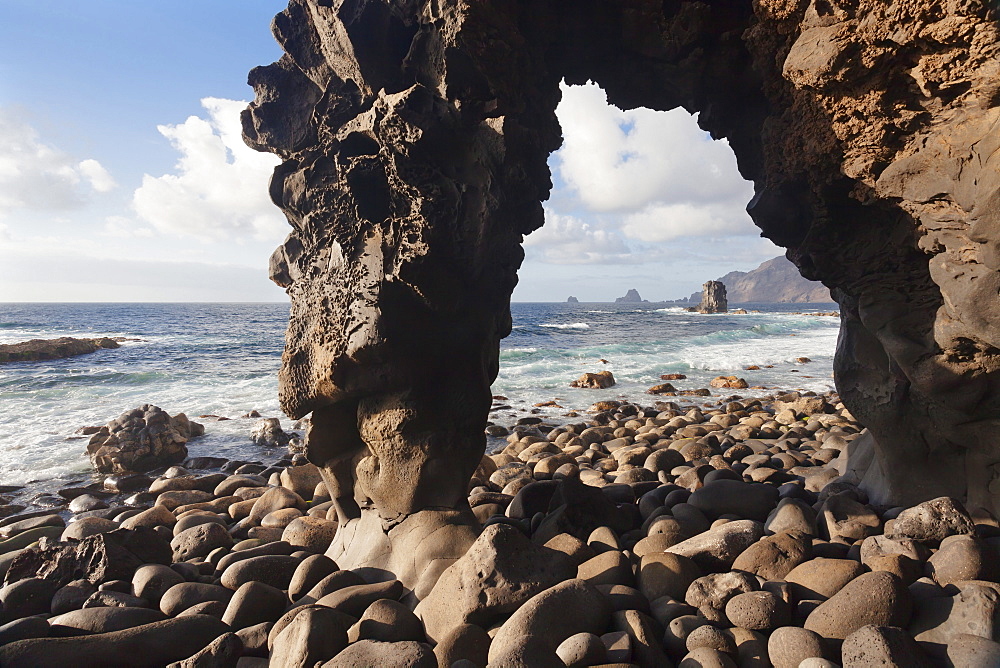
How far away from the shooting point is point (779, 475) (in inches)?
247

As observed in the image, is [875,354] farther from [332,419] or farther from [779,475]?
[332,419]

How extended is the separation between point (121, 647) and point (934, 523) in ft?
16.9

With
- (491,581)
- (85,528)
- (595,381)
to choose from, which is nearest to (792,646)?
(491,581)

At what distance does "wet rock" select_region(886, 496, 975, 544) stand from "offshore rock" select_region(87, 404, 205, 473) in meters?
10.6

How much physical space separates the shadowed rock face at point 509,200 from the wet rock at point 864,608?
157 centimetres

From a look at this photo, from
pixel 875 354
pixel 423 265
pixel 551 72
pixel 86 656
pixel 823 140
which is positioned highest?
pixel 551 72

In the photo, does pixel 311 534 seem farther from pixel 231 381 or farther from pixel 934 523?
pixel 231 381

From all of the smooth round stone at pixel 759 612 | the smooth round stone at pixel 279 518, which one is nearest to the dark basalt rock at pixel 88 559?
the smooth round stone at pixel 279 518

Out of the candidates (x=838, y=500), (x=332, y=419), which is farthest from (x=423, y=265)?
(x=838, y=500)

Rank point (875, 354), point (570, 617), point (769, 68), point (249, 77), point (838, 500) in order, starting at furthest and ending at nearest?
point (249, 77), point (875, 354), point (838, 500), point (769, 68), point (570, 617)

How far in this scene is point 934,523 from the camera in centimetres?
353

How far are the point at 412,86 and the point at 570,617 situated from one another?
13.0 feet

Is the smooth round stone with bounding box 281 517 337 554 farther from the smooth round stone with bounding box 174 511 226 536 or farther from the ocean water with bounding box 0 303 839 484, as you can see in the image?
the ocean water with bounding box 0 303 839 484

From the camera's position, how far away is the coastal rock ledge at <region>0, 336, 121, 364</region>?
82.8 feet
